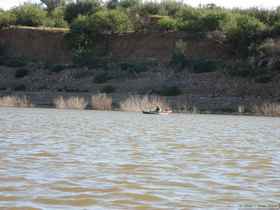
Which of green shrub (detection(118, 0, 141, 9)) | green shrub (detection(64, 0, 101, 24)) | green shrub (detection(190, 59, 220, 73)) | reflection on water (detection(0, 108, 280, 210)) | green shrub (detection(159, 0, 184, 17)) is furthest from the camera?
green shrub (detection(118, 0, 141, 9))

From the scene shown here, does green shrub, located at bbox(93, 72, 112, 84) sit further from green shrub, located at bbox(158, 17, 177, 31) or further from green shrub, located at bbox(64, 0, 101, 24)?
green shrub, located at bbox(64, 0, 101, 24)

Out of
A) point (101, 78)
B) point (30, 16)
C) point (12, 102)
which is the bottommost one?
point (12, 102)

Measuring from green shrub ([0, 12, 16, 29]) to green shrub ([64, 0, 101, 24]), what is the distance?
6658 mm

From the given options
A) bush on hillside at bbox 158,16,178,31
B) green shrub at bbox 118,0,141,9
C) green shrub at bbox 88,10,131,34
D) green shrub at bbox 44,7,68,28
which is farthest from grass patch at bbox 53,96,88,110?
green shrub at bbox 118,0,141,9

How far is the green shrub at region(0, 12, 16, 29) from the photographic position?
68562 mm

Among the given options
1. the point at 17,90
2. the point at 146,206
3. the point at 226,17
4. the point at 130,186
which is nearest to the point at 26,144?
the point at 130,186

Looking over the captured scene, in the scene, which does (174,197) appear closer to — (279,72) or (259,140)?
(259,140)

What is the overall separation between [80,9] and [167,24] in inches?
545

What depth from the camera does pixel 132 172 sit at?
37.3ft

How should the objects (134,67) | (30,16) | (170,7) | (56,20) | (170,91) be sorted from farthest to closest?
(170,7)
(56,20)
(30,16)
(134,67)
(170,91)

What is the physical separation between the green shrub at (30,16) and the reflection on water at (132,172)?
53.7 metres

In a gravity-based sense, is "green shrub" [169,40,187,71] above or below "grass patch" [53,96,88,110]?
above

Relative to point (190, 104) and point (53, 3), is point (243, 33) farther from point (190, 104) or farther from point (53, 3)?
point (53, 3)

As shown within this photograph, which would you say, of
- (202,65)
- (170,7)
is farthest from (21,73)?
(170,7)
